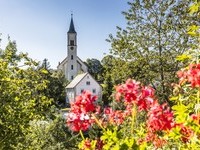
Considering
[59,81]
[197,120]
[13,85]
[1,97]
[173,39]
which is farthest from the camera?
[59,81]

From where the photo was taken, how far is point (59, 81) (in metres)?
83.8

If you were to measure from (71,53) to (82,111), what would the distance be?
97263mm

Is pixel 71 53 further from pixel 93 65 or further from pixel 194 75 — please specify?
pixel 194 75

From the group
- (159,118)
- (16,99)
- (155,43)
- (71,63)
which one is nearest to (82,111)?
(159,118)

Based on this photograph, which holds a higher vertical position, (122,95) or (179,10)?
(179,10)

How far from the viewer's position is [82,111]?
13.6 ft

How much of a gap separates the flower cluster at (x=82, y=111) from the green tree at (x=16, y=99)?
8155mm

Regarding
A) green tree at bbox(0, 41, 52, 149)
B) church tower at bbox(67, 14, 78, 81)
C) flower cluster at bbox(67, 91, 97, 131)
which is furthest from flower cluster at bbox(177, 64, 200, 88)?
church tower at bbox(67, 14, 78, 81)

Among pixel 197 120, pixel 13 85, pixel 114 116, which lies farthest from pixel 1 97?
pixel 197 120

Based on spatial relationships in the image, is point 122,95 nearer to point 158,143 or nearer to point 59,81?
point 158,143

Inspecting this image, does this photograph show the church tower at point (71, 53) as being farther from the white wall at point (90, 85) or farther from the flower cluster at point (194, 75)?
the flower cluster at point (194, 75)

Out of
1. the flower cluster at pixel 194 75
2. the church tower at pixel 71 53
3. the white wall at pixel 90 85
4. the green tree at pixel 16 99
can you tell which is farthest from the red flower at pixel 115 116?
the church tower at pixel 71 53

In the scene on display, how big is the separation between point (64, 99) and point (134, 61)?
60.5 metres

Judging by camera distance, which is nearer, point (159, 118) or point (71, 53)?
point (159, 118)
